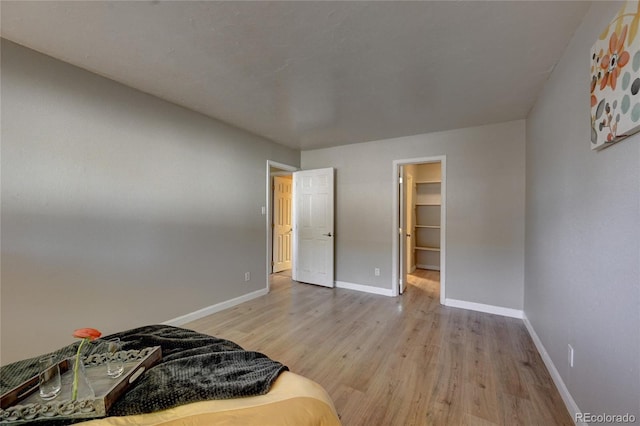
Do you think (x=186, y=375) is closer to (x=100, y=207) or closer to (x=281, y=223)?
(x=100, y=207)

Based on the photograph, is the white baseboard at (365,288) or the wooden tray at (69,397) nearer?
the wooden tray at (69,397)

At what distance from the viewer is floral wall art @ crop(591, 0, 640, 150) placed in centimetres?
99

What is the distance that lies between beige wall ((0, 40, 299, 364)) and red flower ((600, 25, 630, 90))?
3.38 meters

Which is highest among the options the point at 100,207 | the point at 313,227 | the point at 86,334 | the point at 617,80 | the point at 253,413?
the point at 617,80

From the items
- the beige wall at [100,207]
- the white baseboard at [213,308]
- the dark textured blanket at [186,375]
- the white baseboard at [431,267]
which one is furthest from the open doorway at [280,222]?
the dark textured blanket at [186,375]

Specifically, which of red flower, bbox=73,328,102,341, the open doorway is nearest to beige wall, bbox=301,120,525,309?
the open doorway

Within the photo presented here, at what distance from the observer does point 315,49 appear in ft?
5.97

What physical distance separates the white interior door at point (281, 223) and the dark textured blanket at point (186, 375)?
4356mm

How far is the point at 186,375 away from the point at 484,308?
357cm

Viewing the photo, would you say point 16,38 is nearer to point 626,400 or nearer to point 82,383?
point 82,383

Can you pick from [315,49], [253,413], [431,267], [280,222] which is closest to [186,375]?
[253,413]

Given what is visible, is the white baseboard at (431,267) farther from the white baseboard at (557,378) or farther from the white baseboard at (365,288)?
the white baseboard at (557,378)

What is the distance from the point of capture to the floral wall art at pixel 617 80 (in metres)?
0.99

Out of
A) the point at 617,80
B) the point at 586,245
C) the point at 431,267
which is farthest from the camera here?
the point at 431,267
